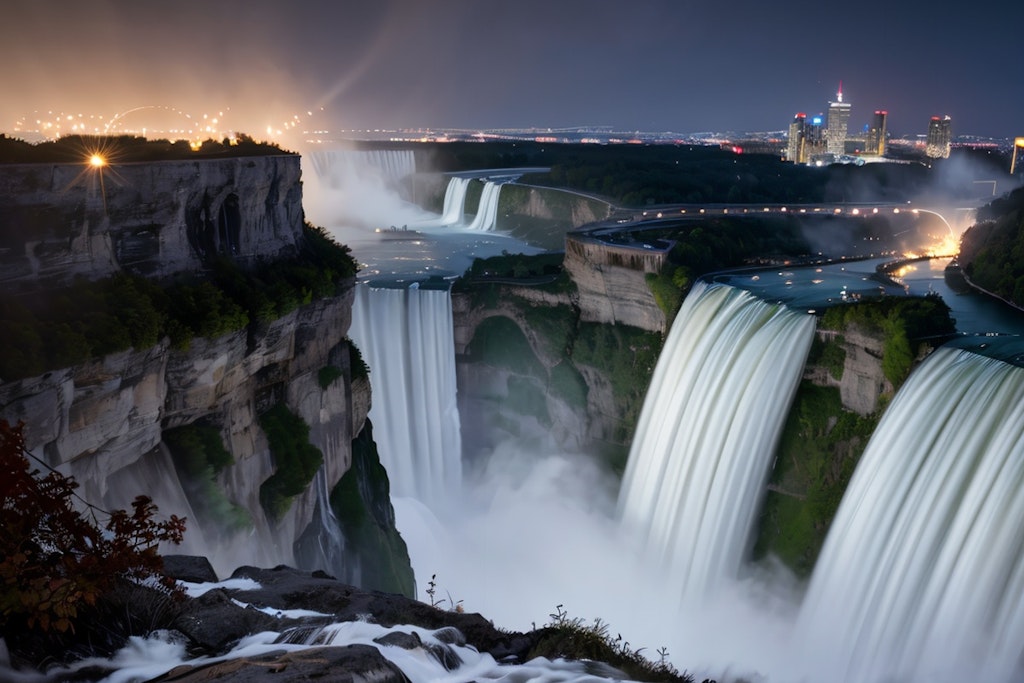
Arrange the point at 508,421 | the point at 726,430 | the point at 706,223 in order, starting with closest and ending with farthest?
the point at 726,430, the point at 508,421, the point at 706,223

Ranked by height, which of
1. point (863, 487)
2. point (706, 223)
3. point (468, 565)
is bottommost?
point (468, 565)

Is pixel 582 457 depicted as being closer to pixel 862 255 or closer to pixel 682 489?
pixel 682 489

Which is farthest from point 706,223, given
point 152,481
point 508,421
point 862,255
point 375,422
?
point 152,481

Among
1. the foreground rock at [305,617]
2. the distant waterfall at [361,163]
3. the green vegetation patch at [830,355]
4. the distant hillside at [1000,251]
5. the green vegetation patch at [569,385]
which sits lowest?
the green vegetation patch at [569,385]

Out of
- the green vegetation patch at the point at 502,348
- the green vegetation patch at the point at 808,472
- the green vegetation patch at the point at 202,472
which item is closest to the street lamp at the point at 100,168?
the green vegetation patch at the point at 202,472

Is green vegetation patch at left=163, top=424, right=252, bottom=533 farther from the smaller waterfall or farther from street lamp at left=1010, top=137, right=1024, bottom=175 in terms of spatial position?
street lamp at left=1010, top=137, right=1024, bottom=175

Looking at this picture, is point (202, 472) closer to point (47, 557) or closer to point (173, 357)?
point (173, 357)

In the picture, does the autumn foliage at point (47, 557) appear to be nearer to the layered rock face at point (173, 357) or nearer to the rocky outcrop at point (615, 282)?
the layered rock face at point (173, 357)
